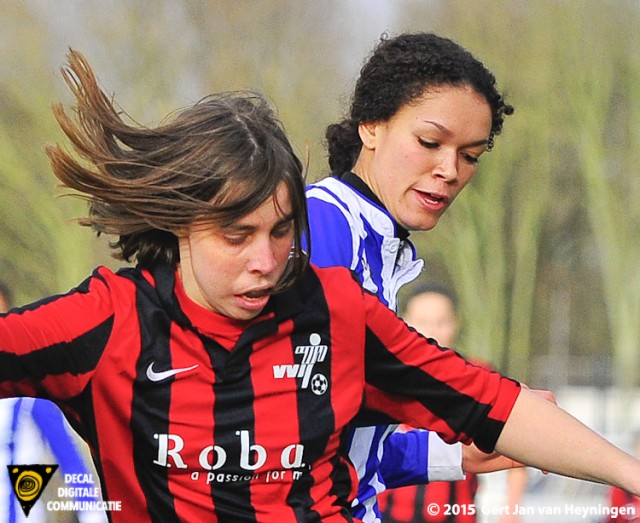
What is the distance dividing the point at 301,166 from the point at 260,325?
0.95 feet

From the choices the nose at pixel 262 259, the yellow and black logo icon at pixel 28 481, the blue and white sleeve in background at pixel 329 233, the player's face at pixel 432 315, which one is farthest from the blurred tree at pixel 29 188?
the nose at pixel 262 259

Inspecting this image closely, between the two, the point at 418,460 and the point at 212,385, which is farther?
the point at 418,460

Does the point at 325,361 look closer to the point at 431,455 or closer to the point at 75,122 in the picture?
the point at 75,122

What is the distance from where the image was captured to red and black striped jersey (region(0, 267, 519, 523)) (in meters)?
1.91

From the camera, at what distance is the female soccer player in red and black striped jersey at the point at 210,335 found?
194 cm

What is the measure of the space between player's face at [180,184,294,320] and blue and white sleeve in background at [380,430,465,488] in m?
0.90

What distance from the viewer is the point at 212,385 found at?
2.01 metres

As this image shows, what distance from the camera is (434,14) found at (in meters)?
16.7

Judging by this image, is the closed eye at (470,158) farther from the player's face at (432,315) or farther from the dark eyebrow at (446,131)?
the player's face at (432,315)

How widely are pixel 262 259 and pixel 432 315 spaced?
3.45 metres

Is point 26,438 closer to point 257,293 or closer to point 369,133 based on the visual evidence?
point 369,133

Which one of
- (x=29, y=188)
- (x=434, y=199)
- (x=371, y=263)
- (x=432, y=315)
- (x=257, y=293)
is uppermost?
(x=29, y=188)

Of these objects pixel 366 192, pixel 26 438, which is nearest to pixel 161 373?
pixel 366 192

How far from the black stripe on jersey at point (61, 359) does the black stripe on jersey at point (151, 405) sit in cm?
8
